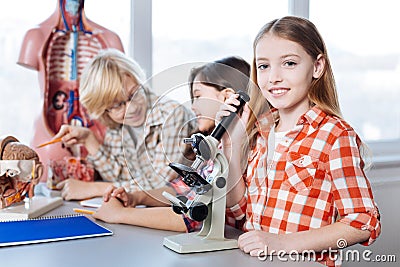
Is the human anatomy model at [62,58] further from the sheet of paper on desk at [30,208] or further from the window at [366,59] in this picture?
the window at [366,59]

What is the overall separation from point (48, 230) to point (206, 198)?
36 centimetres

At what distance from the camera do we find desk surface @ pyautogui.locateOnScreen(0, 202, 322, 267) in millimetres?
1062

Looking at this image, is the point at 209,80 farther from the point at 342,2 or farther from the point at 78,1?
the point at 342,2

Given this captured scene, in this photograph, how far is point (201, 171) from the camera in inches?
45.9

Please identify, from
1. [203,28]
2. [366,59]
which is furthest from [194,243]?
[366,59]

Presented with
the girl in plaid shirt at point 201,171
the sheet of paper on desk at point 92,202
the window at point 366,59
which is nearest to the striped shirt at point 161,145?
the girl in plaid shirt at point 201,171

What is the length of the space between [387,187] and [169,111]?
1464mm

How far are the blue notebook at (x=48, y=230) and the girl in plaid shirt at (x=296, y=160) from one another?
31cm

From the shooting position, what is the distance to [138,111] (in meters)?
1.60

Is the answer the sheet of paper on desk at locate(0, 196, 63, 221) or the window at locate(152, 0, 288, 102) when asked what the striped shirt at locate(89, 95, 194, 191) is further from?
the window at locate(152, 0, 288, 102)

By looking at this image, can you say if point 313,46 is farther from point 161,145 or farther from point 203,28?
point 203,28

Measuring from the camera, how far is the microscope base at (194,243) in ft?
3.70

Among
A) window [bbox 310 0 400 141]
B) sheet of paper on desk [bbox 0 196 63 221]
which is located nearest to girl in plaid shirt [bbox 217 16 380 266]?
sheet of paper on desk [bbox 0 196 63 221]

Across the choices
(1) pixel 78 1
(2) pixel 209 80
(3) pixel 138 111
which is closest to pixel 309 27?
(2) pixel 209 80
